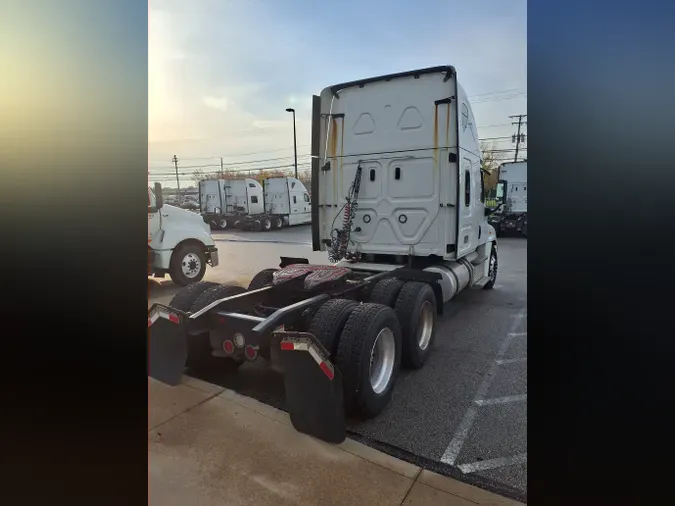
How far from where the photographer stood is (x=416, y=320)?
4.23m

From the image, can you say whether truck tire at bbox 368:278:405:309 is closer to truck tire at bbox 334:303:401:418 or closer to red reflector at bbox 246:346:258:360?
truck tire at bbox 334:303:401:418

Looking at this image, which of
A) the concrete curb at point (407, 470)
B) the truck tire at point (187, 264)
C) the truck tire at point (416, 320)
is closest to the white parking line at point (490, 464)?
the concrete curb at point (407, 470)

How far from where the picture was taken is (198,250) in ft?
28.9

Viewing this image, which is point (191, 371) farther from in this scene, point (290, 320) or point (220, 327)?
point (290, 320)

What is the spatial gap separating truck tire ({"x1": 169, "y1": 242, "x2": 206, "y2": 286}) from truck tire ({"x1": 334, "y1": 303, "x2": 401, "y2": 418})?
5.74m

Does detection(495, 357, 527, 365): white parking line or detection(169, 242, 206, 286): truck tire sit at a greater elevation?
detection(169, 242, 206, 286): truck tire

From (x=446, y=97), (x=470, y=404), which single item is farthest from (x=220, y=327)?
(x=446, y=97)

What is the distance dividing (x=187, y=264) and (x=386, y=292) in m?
5.53

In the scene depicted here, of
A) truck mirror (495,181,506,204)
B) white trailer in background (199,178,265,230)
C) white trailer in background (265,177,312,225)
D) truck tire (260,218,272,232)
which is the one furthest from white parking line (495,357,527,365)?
white trailer in background (199,178,265,230)

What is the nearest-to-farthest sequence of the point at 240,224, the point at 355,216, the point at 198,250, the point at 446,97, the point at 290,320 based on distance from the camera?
the point at 290,320 → the point at 446,97 → the point at 355,216 → the point at 198,250 → the point at 240,224

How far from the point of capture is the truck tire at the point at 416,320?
415 cm

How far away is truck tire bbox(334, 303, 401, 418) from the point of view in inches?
125

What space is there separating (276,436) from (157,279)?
6891 mm

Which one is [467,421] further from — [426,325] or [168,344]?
[168,344]
